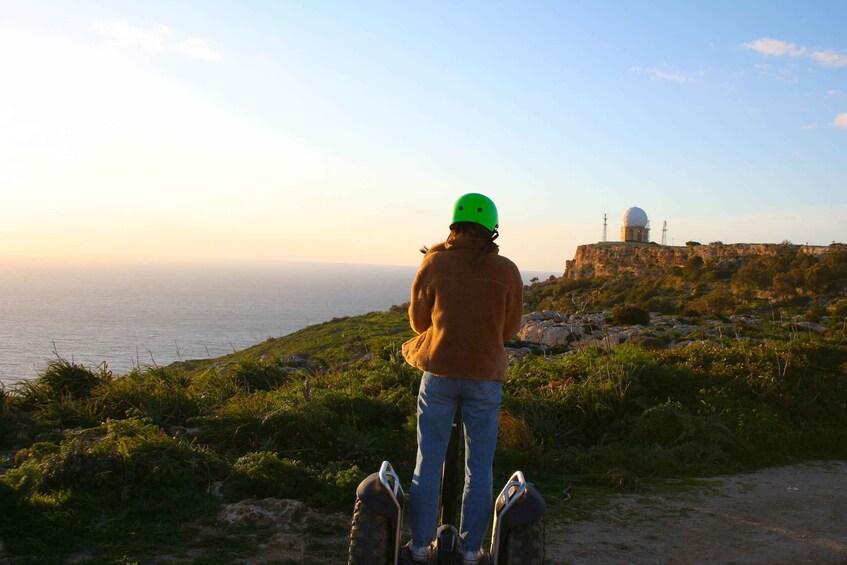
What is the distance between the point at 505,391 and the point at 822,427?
14.2ft

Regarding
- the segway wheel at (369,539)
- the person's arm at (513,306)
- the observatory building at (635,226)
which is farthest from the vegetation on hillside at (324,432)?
the observatory building at (635,226)

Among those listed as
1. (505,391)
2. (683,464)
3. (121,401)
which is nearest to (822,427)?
(683,464)

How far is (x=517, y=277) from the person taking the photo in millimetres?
3984

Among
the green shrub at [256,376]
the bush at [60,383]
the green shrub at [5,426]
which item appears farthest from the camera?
the green shrub at [256,376]

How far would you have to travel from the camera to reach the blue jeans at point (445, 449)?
3809 millimetres

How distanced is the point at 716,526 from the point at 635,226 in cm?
5564

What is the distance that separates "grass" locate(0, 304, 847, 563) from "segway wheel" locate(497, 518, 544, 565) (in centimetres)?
219

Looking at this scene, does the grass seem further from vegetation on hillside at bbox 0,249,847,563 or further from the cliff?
the cliff

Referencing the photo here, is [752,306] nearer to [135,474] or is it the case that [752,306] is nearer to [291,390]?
[291,390]

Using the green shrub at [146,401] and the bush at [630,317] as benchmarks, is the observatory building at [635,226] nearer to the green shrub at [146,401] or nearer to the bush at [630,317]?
the bush at [630,317]

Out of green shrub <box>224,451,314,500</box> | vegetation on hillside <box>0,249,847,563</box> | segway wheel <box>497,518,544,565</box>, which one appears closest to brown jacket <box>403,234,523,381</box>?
segway wheel <box>497,518,544,565</box>

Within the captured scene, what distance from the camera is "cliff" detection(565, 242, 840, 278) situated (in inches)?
1642

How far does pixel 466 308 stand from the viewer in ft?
12.7

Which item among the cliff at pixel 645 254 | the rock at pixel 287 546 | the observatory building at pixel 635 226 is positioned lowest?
the rock at pixel 287 546
